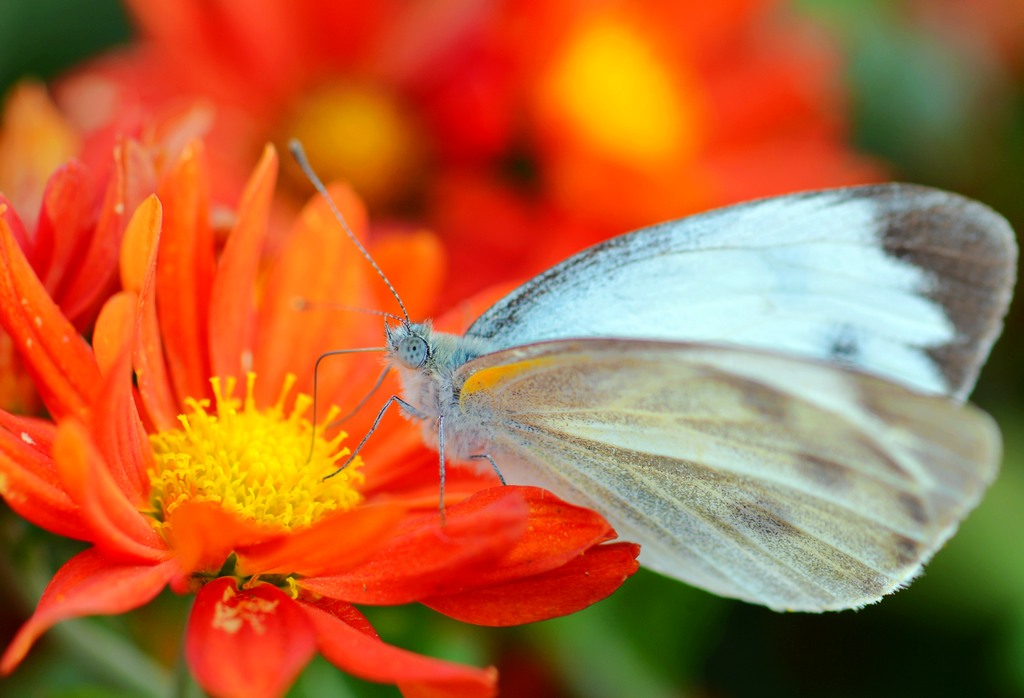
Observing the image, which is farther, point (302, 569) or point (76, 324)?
point (76, 324)

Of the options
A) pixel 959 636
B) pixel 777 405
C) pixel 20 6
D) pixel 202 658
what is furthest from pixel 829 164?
pixel 202 658

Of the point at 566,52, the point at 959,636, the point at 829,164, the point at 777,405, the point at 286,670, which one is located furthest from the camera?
the point at 829,164

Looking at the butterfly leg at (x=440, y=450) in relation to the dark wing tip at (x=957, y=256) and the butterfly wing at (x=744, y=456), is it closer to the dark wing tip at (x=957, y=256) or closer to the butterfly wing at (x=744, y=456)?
the butterfly wing at (x=744, y=456)

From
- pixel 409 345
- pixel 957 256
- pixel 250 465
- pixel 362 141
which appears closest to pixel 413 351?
pixel 409 345

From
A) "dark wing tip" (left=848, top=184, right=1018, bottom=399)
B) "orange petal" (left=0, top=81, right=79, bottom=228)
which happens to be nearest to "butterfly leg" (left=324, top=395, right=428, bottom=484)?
"orange petal" (left=0, top=81, right=79, bottom=228)

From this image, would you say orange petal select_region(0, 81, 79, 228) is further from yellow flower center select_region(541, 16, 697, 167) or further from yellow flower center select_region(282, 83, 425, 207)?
yellow flower center select_region(541, 16, 697, 167)

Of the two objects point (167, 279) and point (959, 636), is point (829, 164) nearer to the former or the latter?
point (959, 636)

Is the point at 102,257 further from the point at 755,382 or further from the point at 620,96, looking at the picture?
the point at 620,96
